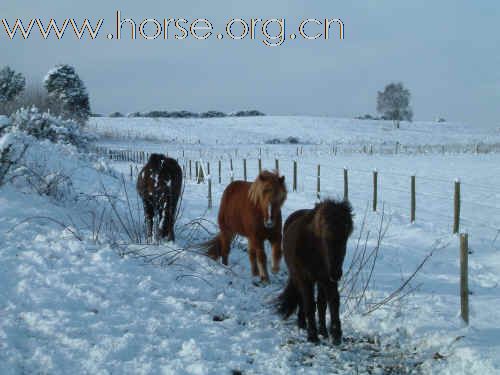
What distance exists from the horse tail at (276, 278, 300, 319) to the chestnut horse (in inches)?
47.6

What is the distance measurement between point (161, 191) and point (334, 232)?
13.1ft

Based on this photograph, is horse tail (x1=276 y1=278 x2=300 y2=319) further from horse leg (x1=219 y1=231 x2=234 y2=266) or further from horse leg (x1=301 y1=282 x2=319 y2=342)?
horse leg (x1=219 y1=231 x2=234 y2=266)

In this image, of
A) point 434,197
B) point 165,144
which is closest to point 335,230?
point 434,197

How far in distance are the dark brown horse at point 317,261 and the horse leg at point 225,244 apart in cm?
200

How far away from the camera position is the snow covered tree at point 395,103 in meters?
81.0

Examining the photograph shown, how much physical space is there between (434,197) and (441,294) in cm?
1053

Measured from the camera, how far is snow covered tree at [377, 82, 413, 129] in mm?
81000

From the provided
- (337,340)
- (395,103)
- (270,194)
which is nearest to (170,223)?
(270,194)

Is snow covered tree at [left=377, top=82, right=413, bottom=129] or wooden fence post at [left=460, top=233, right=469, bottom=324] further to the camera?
snow covered tree at [left=377, top=82, right=413, bottom=129]

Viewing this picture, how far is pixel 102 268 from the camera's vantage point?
512 cm

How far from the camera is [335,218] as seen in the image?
3.81 meters

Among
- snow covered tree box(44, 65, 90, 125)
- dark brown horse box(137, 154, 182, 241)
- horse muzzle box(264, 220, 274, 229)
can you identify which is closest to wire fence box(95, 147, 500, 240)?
dark brown horse box(137, 154, 182, 241)

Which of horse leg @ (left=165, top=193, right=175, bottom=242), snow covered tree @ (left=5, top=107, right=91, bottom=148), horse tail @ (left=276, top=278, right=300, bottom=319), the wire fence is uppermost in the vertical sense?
snow covered tree @ (left=5, top=107, right=91, bottom=148)

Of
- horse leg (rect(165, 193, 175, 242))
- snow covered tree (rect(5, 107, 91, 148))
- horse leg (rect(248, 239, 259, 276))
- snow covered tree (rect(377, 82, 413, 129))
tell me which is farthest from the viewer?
snow covered tree (rect(377, 82, 413, 129))
